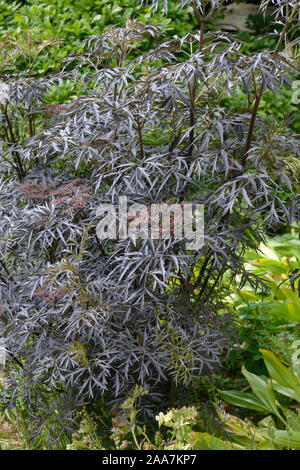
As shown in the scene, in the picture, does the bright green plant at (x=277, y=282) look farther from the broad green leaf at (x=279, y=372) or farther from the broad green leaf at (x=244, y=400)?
the broad green leaf at (x=244, y=400)

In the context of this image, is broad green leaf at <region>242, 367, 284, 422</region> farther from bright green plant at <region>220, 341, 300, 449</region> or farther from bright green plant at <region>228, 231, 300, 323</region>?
bright green plant at <region>228, 231, 300, 323</region>

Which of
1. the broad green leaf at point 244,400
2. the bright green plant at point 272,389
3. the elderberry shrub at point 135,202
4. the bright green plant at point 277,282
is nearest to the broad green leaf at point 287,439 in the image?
the bright green plant at point 272,389

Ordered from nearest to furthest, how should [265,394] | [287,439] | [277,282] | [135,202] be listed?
[135,202]
[287,439]
[265,394]
[277,282]

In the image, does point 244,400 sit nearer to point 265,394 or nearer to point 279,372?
point 265,394

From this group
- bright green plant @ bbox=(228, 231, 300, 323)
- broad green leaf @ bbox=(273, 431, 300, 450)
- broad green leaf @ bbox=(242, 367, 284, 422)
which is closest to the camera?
broad green leaf @ bbox=(273, 431, 300, 450)

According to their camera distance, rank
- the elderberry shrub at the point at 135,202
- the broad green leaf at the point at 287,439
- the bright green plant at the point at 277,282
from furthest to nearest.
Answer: the bright green plant at the point at 277,282
the broad green leaf at the point at 287,439
the elderberry shrub at the point at 135,202


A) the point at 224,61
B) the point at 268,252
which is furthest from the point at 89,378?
the point at 268,252

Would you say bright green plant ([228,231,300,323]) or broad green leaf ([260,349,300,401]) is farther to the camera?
bright green plant ([228,231,300,323])

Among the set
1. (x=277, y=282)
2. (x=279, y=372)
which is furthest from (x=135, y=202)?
(x=277, y=282)

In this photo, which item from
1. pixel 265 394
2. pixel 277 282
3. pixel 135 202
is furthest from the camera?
pixel 277 282

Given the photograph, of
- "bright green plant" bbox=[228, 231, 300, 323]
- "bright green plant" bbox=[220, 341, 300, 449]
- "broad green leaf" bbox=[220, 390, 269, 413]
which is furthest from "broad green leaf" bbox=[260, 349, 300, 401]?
"bright green plant" bbox=[228, 231, 300, 323]
